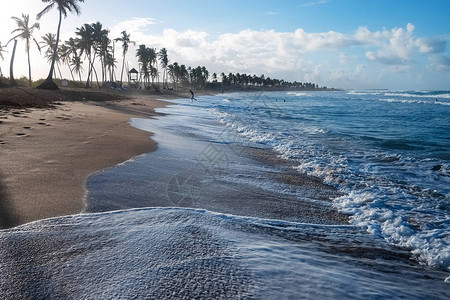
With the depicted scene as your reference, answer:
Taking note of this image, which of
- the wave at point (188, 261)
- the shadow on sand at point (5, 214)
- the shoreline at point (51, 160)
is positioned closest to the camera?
the wave at point (188, 261)

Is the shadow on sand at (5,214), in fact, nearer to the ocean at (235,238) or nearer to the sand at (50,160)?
the sand at (50,160)

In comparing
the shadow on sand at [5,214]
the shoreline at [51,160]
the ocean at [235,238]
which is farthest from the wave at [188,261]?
the shoreline at [51,160]

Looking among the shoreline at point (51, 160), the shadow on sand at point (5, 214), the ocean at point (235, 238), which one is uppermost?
the shoreline at point (51, 160)

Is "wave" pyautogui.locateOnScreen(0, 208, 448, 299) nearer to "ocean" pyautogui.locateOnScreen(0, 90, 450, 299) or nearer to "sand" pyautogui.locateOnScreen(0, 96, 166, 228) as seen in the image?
"ocean" pyautogui.locateOnScreen(0, 90, 450, 299)

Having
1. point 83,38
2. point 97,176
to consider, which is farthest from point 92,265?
point 83,38

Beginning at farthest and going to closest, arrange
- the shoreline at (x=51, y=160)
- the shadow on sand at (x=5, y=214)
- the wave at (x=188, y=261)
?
the shoreline at (x=51, y=160), the shadow on sand at (x=5, y=214), the wave at (x=188, y=261)

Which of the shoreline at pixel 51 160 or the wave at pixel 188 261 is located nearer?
the wave at pixel 188 261

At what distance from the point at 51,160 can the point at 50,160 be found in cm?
2

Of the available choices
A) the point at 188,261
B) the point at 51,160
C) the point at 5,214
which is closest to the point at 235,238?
the point at 188,261

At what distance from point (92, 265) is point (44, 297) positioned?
38 cm

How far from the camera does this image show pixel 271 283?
2100 millimetres

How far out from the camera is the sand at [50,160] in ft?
10.5

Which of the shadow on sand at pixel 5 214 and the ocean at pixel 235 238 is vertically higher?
the shadow on sand at pixel 5 214

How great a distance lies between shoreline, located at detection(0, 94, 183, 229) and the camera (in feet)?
10.4
